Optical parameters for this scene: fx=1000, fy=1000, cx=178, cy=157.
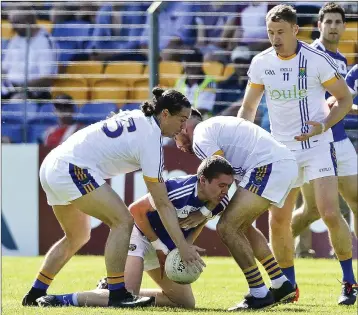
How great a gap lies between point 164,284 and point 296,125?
1881 mm

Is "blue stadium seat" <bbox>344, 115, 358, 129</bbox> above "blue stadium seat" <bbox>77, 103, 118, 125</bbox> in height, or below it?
below

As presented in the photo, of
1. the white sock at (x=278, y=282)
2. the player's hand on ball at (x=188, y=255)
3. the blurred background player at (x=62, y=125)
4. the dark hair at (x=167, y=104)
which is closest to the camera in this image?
the player's hand on ball at (x=188, y=255)

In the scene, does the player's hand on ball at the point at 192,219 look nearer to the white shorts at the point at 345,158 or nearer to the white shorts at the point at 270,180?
the white shorts at the point at 270,180

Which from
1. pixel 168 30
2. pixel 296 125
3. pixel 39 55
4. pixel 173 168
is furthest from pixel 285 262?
pixel 39 55

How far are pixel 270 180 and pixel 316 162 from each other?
3.26 feet

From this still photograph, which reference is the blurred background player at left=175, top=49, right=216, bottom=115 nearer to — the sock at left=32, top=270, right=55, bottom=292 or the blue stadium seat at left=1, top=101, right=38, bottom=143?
the blue stadium seat at left=1, top=101, right=38, bottom=143

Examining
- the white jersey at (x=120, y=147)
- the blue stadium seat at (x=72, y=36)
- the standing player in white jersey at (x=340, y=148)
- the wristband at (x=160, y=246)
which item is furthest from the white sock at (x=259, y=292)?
the blue stadium seat at (x=72, y=36)

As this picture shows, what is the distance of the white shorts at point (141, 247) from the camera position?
795cm

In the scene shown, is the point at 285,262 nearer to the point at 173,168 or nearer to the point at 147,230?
the point at 147,230

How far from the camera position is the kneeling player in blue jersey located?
749 centimetres

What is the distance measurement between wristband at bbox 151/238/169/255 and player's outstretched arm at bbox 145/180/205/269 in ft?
1.64

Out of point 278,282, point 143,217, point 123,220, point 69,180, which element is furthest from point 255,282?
point 69,180

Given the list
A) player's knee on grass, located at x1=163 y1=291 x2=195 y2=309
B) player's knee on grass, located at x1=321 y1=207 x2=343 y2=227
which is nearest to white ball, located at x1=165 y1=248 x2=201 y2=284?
player's knee on grass, located at x1=163 y1=291 x2=195 y2=309

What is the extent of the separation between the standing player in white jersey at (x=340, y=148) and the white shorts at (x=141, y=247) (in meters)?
2.36
